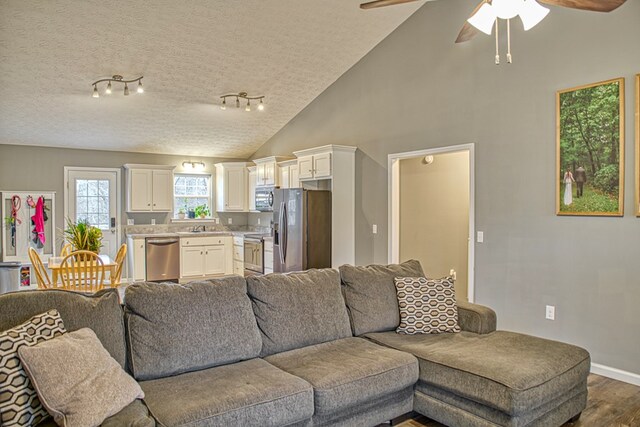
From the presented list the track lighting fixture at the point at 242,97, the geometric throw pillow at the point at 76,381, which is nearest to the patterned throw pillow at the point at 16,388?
the geometric throw pillow at the point at 76,381

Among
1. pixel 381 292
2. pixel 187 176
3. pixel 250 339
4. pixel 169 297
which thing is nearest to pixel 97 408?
pixel 169 297

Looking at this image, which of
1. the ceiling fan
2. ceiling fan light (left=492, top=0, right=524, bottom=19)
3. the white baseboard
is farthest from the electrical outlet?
ceiling fan light (left=492, top=0, right=524, bottom=19)

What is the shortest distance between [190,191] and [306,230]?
142 inches

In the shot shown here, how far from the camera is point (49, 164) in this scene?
7160 mm

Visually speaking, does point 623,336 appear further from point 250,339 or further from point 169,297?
point 169,297

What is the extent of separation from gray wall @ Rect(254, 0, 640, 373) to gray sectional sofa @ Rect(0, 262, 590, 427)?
46.1 inches

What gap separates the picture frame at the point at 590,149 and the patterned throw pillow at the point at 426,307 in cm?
143

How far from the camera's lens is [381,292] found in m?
3.28

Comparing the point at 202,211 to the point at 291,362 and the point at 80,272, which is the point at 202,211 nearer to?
the point at 80,272

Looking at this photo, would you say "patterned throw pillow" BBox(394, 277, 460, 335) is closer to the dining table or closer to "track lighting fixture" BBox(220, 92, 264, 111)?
the dining table

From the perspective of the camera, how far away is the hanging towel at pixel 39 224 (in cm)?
698

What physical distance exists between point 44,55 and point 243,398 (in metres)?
4.52

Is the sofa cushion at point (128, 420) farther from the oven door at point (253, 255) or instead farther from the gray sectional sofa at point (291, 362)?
the oven door at point (253, 255)

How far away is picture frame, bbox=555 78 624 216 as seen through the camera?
3.46 meters
